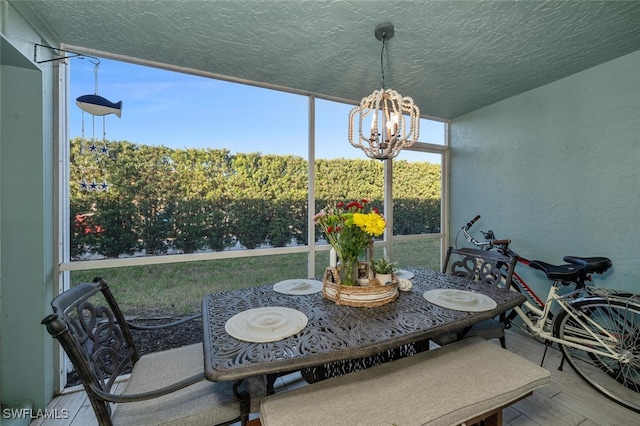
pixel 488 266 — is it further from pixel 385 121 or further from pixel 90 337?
pixel 90 337

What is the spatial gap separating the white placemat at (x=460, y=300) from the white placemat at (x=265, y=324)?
0.84m

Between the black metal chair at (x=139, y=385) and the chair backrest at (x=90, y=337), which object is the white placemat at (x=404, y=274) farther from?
the chair backrest at (x=90, y=337)

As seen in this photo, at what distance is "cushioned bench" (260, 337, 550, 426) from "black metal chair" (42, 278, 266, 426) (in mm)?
176

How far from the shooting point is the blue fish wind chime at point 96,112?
77.5 inches

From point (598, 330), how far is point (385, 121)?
7.89 ft

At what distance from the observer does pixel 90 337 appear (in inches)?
46.8

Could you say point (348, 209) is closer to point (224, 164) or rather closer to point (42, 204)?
point (224, 164)

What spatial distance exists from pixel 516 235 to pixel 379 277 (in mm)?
2229

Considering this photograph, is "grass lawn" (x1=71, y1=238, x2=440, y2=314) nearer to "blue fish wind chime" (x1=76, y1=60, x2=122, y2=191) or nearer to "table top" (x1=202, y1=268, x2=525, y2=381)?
"blue fish wind chime" (x1=76, y1=60, x2=122, y2=191)

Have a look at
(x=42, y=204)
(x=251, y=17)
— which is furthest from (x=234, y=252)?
(x=251, y=17)

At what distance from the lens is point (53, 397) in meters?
1.88

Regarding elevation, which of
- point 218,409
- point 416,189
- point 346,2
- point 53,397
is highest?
point 346,2

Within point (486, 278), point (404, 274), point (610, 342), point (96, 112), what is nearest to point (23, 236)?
point (96, 112)

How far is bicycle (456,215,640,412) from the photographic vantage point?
1833 mm
